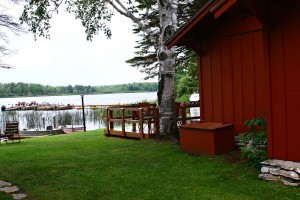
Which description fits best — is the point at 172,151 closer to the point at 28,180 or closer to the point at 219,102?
the point at 219,102

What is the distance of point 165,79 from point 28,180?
5.05m

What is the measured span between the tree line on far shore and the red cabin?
67.2 metres

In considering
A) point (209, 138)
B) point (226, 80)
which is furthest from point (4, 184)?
point (226, 80)

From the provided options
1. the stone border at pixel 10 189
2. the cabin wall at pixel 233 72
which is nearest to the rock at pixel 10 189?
the stone border at pixel 10 189

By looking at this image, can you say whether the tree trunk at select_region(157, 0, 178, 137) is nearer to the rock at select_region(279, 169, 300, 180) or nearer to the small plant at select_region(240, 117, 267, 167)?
the small plant at select_region(240, 117, 267, 167)

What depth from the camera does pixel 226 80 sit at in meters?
8.02

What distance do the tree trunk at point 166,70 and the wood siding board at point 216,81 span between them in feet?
6.00

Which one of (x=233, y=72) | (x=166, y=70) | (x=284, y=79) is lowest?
(x=284, y=79)

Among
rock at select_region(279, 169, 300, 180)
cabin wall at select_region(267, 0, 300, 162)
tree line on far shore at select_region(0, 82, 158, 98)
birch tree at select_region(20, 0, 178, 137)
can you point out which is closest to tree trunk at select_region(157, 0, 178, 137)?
birch tree at select_region(20, 0, 178, 137)

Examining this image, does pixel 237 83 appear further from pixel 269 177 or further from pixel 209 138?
pixel 269 177

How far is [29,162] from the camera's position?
Result: 26.4 ft

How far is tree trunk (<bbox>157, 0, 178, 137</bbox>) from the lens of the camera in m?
9.69

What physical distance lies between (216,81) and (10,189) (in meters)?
5.32

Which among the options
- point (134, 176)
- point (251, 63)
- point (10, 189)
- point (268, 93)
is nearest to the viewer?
point (268, 93)
